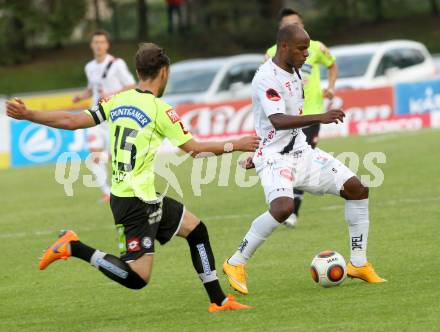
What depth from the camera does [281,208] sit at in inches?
360

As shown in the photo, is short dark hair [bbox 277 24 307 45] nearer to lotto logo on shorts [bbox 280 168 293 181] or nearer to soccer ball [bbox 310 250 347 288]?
lotto logo on shorts [bbox 280 168 293 181]

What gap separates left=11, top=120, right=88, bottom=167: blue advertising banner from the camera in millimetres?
24406

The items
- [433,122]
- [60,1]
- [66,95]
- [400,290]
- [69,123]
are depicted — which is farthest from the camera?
[60,1]

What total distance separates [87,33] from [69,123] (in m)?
38.5

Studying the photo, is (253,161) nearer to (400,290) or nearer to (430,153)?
(400,290)

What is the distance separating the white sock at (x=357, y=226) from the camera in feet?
30.9

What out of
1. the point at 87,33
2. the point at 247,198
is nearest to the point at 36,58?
the point at 87,33

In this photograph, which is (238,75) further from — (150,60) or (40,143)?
(150,60)

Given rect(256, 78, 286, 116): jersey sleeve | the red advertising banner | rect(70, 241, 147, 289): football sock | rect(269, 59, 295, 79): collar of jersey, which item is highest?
rect(269, 59, 295, 79): collar of jersey

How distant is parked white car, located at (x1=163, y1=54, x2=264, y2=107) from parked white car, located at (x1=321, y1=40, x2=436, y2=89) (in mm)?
2159

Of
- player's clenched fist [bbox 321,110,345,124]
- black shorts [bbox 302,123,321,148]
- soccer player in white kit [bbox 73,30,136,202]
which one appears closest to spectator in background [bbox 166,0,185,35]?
soccer player in white kit [bbox 73,30,136,202]

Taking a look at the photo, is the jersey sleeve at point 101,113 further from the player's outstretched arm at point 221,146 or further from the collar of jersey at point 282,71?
the collar of jersey at point 282,71

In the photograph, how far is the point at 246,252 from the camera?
365 inches

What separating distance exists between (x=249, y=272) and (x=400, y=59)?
19.7 metres
